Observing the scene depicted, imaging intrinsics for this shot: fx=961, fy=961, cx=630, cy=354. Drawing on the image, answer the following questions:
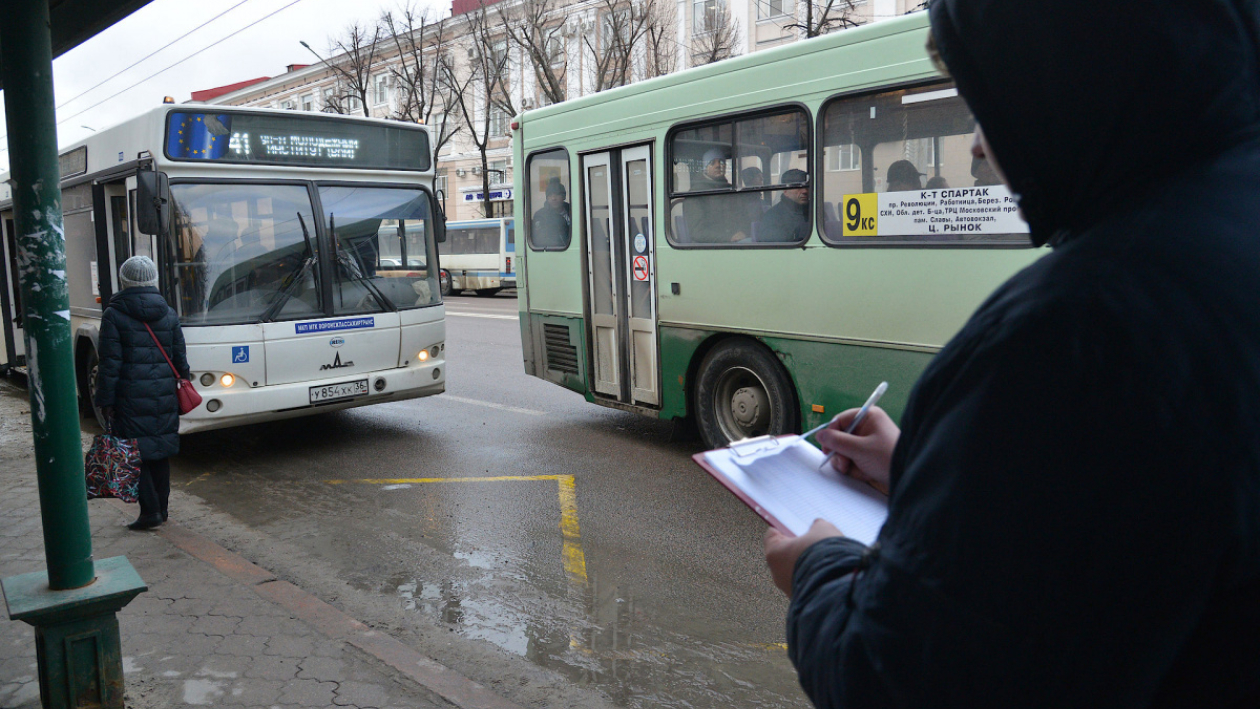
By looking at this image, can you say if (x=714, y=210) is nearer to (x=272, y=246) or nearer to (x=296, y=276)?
(x=296, y=276)

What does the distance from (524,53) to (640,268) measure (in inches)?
1478

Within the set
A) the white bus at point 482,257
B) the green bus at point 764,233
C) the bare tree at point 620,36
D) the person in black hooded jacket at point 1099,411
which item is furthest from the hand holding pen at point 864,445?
the bare tree at point 620,36

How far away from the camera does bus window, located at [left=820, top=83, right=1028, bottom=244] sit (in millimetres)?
5699

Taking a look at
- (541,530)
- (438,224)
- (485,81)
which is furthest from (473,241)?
(541,530)

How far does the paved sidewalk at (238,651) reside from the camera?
356cm

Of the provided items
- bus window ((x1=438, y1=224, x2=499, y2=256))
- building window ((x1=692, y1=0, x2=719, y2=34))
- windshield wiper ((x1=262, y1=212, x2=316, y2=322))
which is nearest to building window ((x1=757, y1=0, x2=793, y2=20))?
building window ((x1=692, y1=0, x2=719, y2=34))

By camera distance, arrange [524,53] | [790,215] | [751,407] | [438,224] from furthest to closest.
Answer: [524,53]
[438,224]
[751,407]
[790,215]

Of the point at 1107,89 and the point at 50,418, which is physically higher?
the point at 1107,89

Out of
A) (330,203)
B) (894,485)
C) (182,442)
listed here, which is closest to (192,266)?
(330,203)

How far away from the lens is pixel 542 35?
3591cm

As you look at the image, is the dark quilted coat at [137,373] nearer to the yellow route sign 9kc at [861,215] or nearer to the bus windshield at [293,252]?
the bus windshield at [293,252]

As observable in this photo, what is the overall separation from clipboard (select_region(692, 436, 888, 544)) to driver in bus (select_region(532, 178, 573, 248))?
7368 millimetres

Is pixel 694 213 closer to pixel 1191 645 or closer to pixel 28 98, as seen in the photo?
pixel 28 98

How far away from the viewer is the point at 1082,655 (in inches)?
35.3
